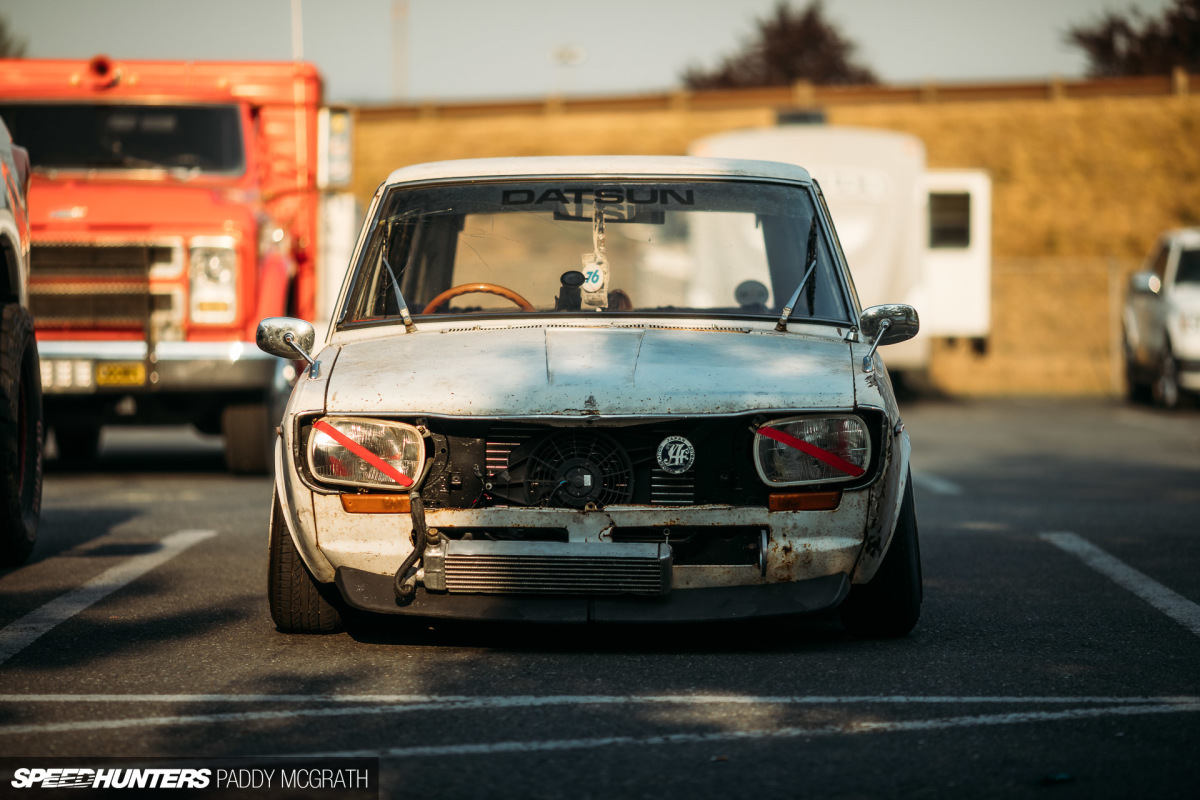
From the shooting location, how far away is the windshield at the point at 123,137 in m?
11.6

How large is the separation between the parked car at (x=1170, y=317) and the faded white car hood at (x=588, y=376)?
15163mm

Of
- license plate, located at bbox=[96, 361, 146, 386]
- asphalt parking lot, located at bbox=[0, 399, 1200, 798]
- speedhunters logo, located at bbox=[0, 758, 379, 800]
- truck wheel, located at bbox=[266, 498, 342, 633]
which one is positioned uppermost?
license plate, located at bbox=[96, 361, 146, 386]

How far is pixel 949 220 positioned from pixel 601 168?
702 inches

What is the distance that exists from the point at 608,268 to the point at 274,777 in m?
2.95

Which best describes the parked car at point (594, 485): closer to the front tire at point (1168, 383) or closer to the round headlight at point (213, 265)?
the round headlight at point (213, 265)

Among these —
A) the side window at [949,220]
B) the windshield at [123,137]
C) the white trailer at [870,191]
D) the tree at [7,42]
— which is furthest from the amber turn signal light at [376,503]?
the tree at [7,42]

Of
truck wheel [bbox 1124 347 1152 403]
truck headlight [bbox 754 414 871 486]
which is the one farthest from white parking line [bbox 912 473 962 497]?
truck wheel [bbox 1124 347 1152 403]

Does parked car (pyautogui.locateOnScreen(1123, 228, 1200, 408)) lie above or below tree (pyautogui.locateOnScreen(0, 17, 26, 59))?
below

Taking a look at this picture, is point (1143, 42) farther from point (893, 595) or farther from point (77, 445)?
point (893, 595)

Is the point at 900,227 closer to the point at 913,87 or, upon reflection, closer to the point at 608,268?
the point at 608,268

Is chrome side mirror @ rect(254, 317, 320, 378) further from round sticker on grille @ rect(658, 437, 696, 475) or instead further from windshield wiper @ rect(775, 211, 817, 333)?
windshield wiper @ rect(775, 211, 817, 333)

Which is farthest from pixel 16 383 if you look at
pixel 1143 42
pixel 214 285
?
pixel 1143 42

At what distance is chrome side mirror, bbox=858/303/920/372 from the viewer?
5.96 m

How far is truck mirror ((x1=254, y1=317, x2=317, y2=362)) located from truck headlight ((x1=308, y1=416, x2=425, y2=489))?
84cm
